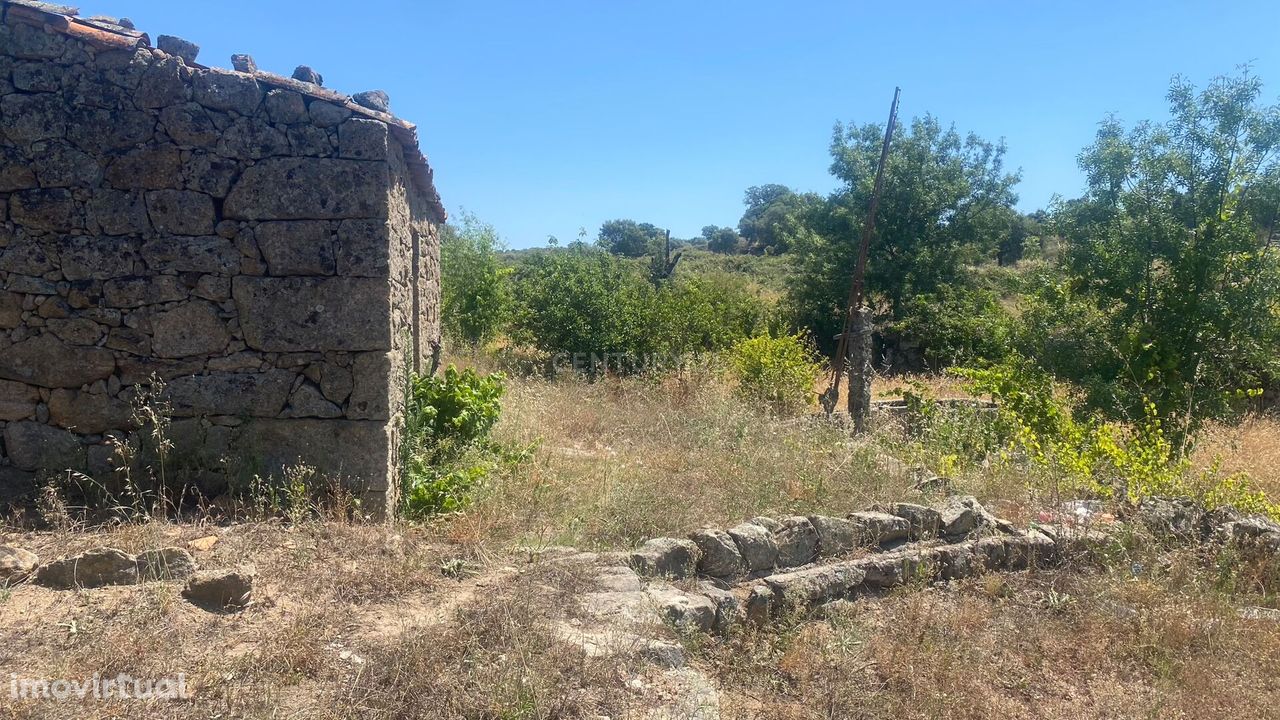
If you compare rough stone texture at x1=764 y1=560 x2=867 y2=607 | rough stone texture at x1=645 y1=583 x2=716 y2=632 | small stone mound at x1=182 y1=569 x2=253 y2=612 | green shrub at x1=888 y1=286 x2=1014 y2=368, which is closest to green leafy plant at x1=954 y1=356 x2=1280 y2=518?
rough stone texture at x1=764 y1=560 x2=867 y2=607

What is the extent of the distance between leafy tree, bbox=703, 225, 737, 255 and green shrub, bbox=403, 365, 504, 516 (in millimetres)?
36908

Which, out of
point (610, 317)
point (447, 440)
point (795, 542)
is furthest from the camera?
point (610, 317)

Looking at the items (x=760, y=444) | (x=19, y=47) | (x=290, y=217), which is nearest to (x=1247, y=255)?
(x=760, y=444)

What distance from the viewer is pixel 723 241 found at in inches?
1774

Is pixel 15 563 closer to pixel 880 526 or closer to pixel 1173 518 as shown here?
pixel 880 526

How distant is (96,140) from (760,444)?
17.7ft

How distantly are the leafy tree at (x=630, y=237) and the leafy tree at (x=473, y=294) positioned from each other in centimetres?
2148

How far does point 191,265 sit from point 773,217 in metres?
37.3

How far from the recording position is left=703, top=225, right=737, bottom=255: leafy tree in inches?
1727

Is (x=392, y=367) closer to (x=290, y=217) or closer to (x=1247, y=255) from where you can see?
(x=290, y=217)

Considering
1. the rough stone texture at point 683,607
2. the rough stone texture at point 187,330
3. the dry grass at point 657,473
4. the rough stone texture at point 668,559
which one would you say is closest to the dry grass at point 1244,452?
the dry grass at point 657,473

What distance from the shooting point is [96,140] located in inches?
193

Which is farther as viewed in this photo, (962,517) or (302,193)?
(962,517)

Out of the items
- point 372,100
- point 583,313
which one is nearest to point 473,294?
point 583,313
